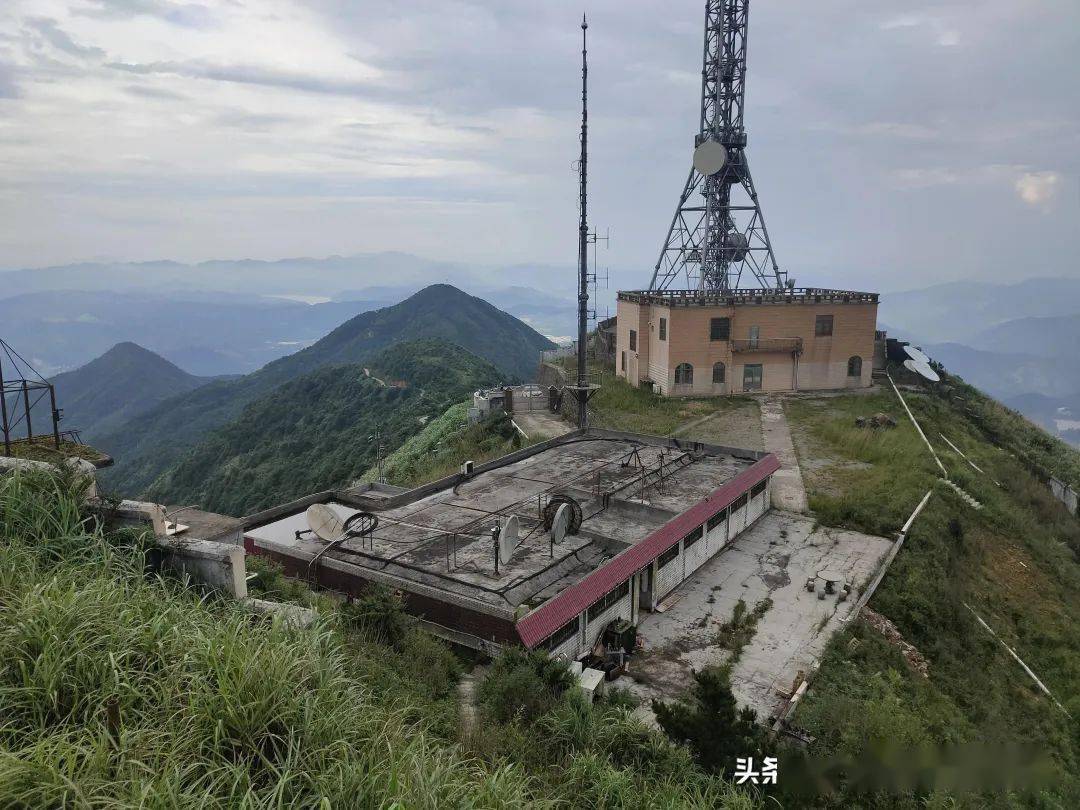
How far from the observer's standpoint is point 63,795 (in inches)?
177

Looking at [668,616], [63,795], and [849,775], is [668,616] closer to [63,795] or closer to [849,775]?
[849,775]

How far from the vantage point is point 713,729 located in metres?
8.77

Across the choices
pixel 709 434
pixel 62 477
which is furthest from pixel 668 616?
pixel 709 434

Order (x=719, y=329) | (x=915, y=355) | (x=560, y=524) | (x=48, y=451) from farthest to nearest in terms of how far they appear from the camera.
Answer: (x=915, y=355)
(x=719, y=329)
(x=560, y=524)
(x=48, y=451)

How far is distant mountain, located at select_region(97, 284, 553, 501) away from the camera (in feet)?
288

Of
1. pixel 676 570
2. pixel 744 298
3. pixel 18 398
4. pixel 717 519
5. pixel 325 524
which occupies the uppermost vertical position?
pixel 744 298

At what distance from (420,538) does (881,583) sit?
39.9ft

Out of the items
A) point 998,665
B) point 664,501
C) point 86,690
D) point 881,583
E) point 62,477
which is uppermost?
point 62,477

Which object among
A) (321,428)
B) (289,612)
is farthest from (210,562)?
(321,428)

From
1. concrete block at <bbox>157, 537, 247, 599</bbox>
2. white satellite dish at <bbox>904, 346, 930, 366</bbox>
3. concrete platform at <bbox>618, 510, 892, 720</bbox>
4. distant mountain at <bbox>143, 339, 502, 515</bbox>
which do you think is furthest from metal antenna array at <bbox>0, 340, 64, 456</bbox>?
white satellite dish at <bbox>904, 346, 930, 366</bbox>

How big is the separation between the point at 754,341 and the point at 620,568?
2744 cm

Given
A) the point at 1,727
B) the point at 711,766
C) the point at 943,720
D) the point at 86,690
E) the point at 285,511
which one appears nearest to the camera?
the point at 1,727

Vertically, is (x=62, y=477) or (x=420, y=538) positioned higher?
(x=62, y=477)

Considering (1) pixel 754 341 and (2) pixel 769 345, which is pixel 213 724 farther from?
(2) pixel 769 345
